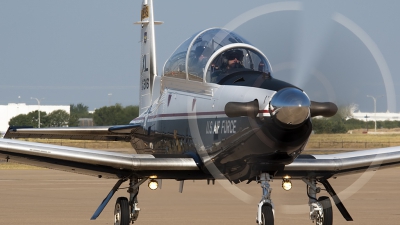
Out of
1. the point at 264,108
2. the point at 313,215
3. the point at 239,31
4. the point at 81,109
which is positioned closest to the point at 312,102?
the point at 264,108

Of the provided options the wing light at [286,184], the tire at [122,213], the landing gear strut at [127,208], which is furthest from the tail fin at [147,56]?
the wing light at [286,184]

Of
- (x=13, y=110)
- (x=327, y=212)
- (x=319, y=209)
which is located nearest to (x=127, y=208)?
(x=319, y=209)

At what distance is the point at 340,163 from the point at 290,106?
3.42 meters

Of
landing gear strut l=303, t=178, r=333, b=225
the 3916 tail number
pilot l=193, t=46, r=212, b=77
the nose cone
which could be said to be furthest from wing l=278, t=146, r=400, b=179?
the 3916 tail number

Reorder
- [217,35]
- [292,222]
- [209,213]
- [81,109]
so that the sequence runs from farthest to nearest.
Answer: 1. [81,109]
2. [209,213]
3. [292,222]
4. [217,35]

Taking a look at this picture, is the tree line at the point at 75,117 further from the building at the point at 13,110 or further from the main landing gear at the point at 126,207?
the main landing gear at the point at 126,207

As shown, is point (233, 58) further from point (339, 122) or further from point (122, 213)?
point (122, 213)

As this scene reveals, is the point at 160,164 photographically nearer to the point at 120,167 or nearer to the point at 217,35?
the point at 120,167

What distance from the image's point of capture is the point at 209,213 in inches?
611

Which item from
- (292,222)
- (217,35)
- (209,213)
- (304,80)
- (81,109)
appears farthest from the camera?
(81,109)

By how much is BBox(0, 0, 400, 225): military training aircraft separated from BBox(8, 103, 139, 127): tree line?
50.1 metres

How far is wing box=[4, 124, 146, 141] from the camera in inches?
637

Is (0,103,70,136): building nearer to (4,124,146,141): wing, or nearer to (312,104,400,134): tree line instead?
(4,124,146,141): wing

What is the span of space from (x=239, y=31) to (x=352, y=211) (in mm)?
6347
